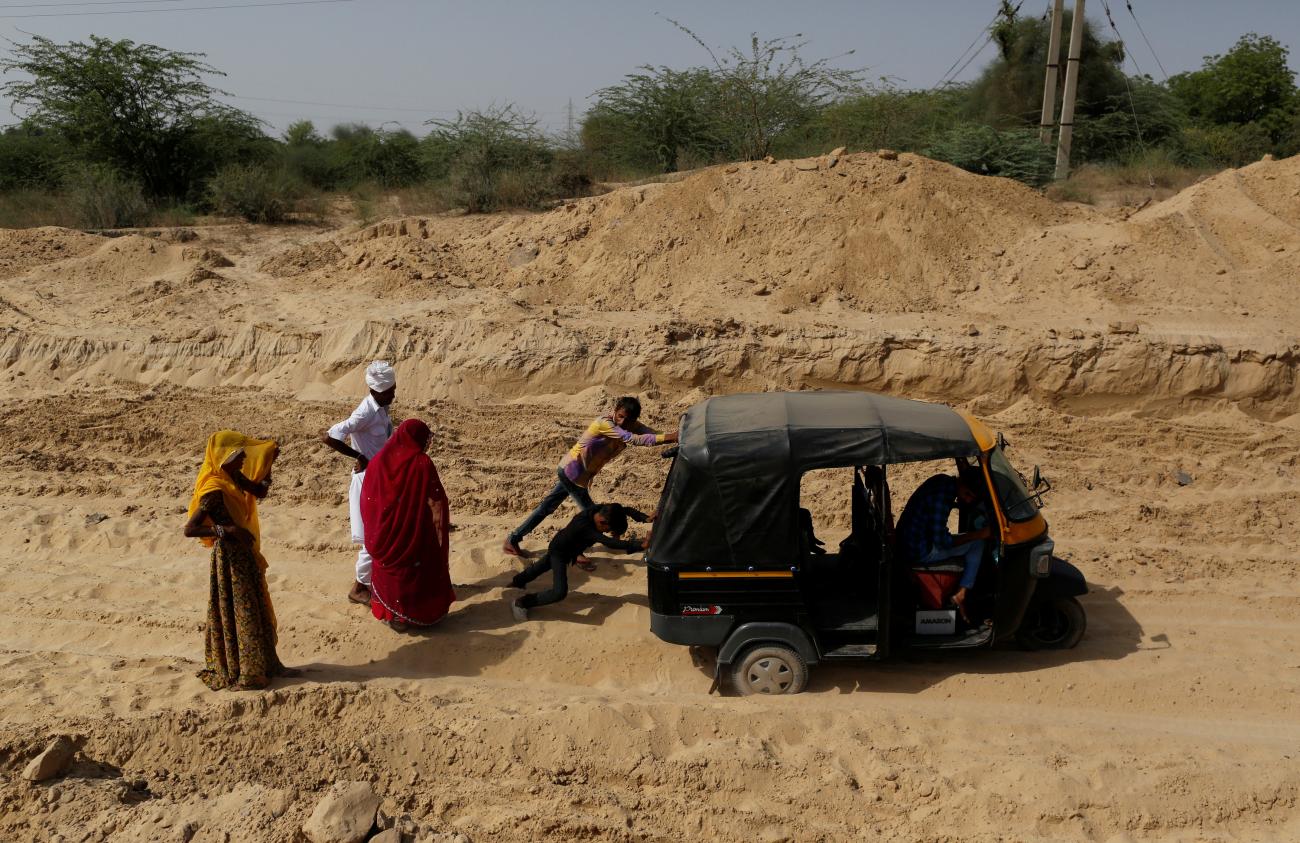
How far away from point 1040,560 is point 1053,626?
74cm

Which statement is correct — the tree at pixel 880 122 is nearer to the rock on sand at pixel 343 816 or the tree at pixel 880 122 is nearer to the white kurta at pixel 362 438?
the white kurta at pixel 362 438

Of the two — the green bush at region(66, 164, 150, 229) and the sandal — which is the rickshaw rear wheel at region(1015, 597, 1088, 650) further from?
the green bush at region(66, 164, 150, 229)

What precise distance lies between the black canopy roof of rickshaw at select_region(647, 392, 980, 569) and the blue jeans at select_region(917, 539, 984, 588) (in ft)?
1.92

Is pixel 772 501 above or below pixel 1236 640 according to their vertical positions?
above

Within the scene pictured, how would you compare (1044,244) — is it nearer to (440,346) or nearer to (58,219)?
(440,346)

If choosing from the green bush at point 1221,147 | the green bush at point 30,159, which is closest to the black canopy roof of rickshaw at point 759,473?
the green bush at point 1221,147

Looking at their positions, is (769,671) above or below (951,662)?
above

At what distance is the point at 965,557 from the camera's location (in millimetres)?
5719

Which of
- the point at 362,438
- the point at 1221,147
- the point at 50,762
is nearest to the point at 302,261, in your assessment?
the point at 362,438

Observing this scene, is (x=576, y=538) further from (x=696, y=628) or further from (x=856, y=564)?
(x=856, y=564)

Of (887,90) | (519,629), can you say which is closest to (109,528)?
(519,629)

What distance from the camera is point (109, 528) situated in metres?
8.03

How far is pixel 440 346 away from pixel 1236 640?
27.3ft

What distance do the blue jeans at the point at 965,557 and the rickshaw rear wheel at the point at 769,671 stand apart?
0.93m
